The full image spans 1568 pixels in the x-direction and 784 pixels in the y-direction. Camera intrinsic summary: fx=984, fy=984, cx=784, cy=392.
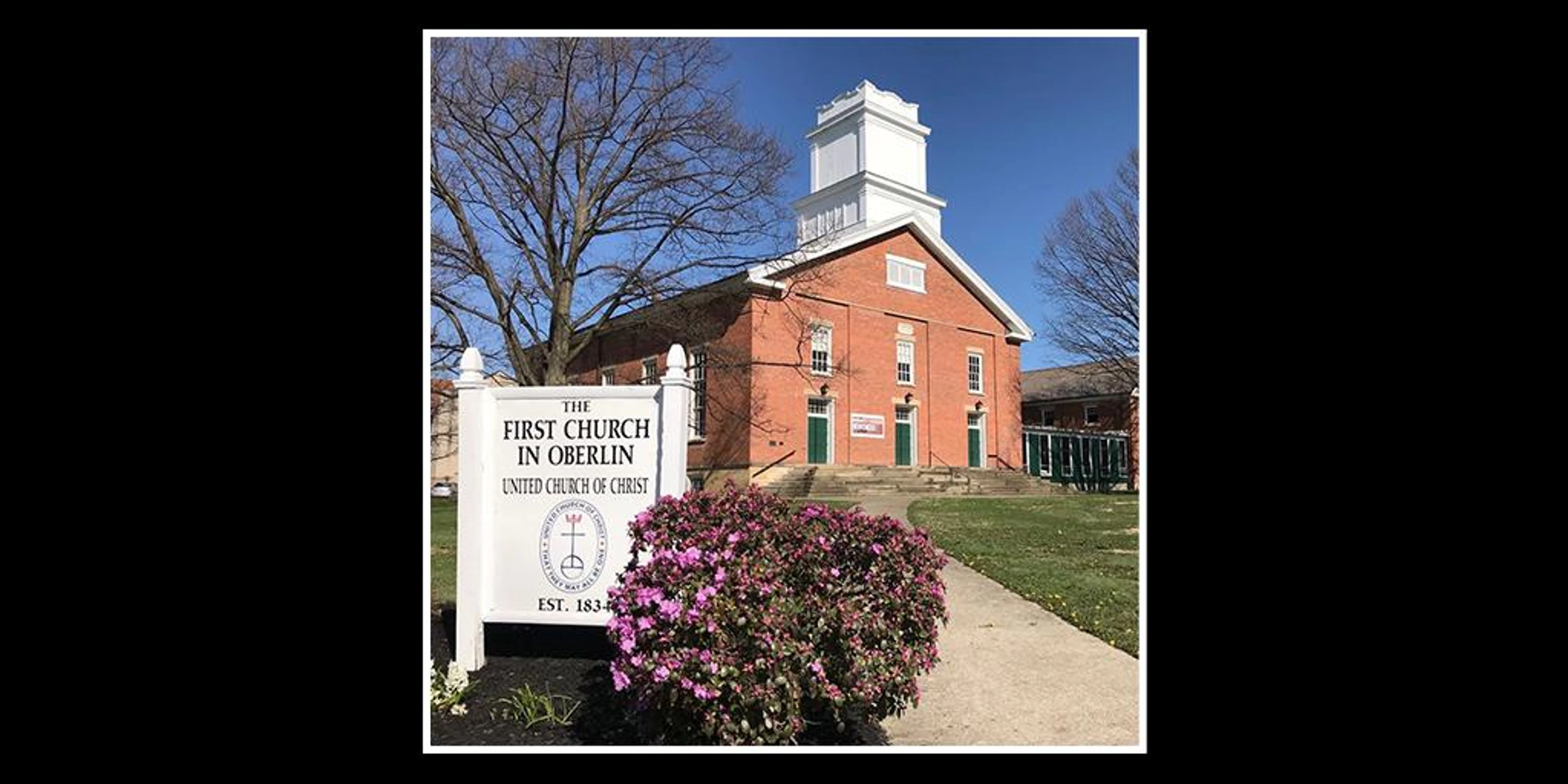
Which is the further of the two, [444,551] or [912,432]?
[912,432]

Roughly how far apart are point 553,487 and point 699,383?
9624 mm

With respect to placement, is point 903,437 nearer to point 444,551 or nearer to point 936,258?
point 936,258

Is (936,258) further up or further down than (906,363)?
further up

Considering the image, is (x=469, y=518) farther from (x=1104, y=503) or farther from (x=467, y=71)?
(x=1104, y=503)

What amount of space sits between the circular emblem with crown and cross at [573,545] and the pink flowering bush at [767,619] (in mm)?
682

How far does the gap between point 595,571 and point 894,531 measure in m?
1.53

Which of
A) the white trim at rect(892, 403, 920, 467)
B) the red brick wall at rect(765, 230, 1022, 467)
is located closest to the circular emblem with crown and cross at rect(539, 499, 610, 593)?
the red brick wall at rect(765, 230, 1022, 467)

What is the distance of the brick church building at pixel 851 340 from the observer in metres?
10.6

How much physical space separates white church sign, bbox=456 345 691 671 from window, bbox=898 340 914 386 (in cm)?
1446

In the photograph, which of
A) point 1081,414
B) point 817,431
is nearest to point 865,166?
point 1081,414

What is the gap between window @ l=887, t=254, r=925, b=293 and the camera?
1762cm

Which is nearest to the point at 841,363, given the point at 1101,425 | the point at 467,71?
the point at 1101,425

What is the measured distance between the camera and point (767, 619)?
11.2ft

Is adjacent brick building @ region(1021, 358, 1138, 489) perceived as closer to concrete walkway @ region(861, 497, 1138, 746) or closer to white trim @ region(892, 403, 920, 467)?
white trim @ region(892, 403, 920, 467)
